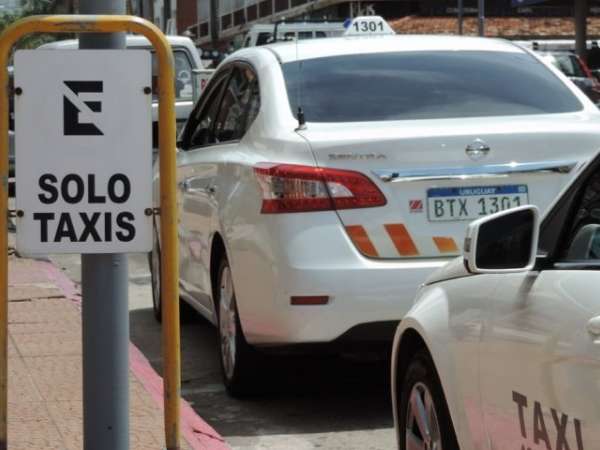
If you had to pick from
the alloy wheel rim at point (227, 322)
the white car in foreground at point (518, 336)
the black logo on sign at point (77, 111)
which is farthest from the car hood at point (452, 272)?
the alloy wheel rim at point (227, 322)

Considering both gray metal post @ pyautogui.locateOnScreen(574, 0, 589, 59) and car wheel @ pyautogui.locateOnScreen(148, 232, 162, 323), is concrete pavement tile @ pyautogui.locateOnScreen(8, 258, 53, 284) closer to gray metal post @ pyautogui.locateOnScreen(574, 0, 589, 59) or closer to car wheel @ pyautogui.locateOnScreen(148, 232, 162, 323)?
car wheel @ pyautogui.locateOnScreen(148, 232, 162, 323)

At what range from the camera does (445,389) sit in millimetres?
4645

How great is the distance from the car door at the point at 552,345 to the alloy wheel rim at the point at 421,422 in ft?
1.71

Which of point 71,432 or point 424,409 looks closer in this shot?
point 424,409

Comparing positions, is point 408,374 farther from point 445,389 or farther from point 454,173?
point 454,173

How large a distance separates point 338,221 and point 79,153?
221cm

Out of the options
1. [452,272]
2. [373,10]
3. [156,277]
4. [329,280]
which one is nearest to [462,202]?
[329,280]

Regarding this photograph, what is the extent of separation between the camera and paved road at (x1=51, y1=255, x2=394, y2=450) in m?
6.70

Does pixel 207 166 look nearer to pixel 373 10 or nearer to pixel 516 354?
pixel 516 354

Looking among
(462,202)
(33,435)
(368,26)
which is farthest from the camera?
(368,26)

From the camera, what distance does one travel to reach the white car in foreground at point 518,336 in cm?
365

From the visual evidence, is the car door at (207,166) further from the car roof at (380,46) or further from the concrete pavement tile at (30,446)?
the concrete pavement tile at (30,446)

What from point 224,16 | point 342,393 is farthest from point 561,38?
point 342,393

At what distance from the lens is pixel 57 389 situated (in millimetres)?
7207
